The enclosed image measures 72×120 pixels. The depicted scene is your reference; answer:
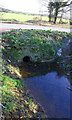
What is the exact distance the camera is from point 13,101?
19.8 ft

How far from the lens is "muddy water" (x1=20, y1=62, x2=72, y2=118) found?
284 inches

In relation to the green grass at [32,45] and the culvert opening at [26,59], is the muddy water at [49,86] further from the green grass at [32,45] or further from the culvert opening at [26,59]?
the green grass at [32,45]

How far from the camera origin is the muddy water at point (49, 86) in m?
7.22

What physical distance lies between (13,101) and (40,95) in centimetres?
258

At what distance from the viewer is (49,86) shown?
30.7 feet

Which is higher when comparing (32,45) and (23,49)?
(32,45)

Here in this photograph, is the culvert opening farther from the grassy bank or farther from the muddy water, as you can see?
the muddy water

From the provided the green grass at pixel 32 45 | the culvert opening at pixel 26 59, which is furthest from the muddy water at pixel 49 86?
the green grass at pixel 32 45

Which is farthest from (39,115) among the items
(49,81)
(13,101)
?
(49,81)

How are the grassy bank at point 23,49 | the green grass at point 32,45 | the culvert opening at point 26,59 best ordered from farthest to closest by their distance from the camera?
the culvert opening at point 26,59, the green grass at point 32,45, the grassy bank at point 23,49

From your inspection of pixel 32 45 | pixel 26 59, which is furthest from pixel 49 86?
pixel 32 45

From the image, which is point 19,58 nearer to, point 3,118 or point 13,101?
point 13,101

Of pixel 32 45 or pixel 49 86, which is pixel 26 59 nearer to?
pixel 32 45

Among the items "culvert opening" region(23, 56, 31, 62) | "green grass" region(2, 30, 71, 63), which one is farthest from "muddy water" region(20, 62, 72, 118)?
"green grass" region(2, 30, 71, 63)
